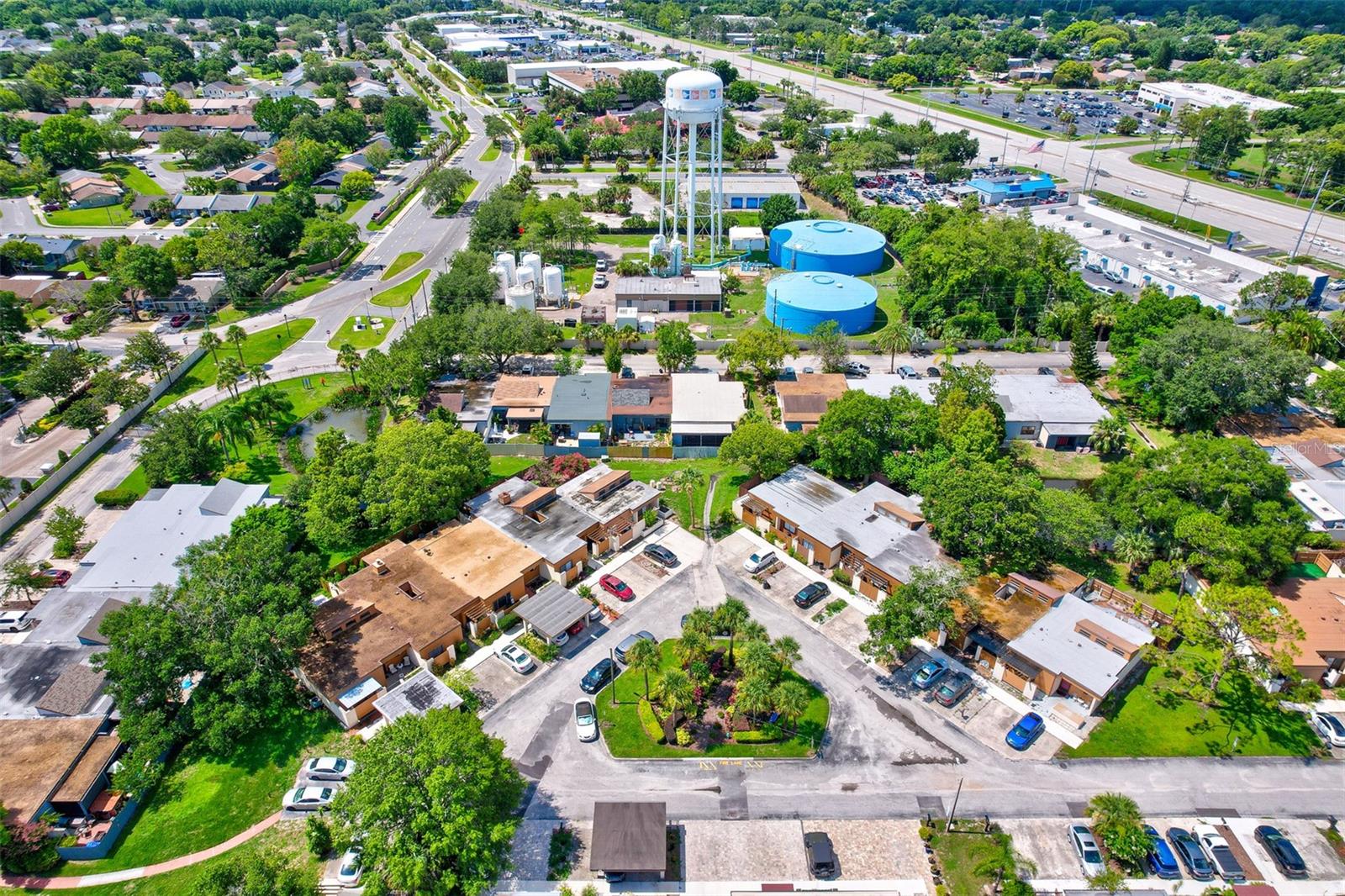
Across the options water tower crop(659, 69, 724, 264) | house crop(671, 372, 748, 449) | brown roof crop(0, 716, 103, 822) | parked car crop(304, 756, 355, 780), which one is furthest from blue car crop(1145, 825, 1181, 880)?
water tower crop(659, 69, 724, 264)

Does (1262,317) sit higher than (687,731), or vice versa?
(1262,317)

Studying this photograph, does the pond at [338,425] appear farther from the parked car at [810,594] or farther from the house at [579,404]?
the parked car at [810,594]

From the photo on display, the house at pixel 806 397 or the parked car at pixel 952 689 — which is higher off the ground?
the house at pixel 806 397

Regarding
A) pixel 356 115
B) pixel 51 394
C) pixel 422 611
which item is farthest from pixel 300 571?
pixel 356 115

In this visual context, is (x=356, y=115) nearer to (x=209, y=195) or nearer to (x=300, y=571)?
(x=209, y=195)

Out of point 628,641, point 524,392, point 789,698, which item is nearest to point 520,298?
point 524,392

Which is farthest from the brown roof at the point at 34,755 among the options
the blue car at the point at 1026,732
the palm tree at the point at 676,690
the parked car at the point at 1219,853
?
the parked car at the point at 1219,853

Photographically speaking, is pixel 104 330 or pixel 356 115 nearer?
pixel 104 330
